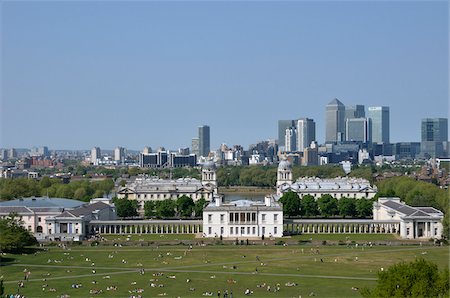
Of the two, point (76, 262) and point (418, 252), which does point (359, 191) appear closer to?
point (418, 252)

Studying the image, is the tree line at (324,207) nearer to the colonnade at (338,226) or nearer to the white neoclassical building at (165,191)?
the colonnade at (338,226)

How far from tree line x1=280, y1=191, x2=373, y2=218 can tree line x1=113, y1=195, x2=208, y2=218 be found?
10.9 m

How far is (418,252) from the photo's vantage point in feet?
232

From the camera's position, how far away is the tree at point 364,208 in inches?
4112

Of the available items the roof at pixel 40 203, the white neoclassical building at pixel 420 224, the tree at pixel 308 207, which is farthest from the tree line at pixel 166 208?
the white neoclassical building at pixel 420 224

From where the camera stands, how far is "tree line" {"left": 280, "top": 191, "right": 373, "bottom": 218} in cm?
10206

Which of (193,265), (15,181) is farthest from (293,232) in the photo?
(15,181)

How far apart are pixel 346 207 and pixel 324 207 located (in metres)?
2.80

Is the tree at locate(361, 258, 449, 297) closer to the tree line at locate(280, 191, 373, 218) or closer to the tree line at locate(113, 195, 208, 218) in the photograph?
the tree line at locate(280, 191, 373, 218)

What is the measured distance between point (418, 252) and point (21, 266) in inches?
1324

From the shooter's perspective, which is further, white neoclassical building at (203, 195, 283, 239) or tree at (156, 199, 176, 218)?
tree at (156, 199, 176, 218)

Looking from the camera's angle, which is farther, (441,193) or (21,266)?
(441,193)

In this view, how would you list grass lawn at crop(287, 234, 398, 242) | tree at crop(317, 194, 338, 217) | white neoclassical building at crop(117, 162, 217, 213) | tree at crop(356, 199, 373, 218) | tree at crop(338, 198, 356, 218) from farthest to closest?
white neoclassical building at crop(117, 162, 217, 213), tree at crop(356, 199, 373, 218), tree at crop(317, 194, 338, 217), tree at crop(338, 198, 356, 218), grass lawn at crop(287, 234, 398, 242)

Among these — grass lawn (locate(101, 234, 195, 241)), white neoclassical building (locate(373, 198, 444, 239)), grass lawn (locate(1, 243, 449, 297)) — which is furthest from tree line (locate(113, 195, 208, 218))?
white neoclassical building (locate(373, 198, 444, 239))
